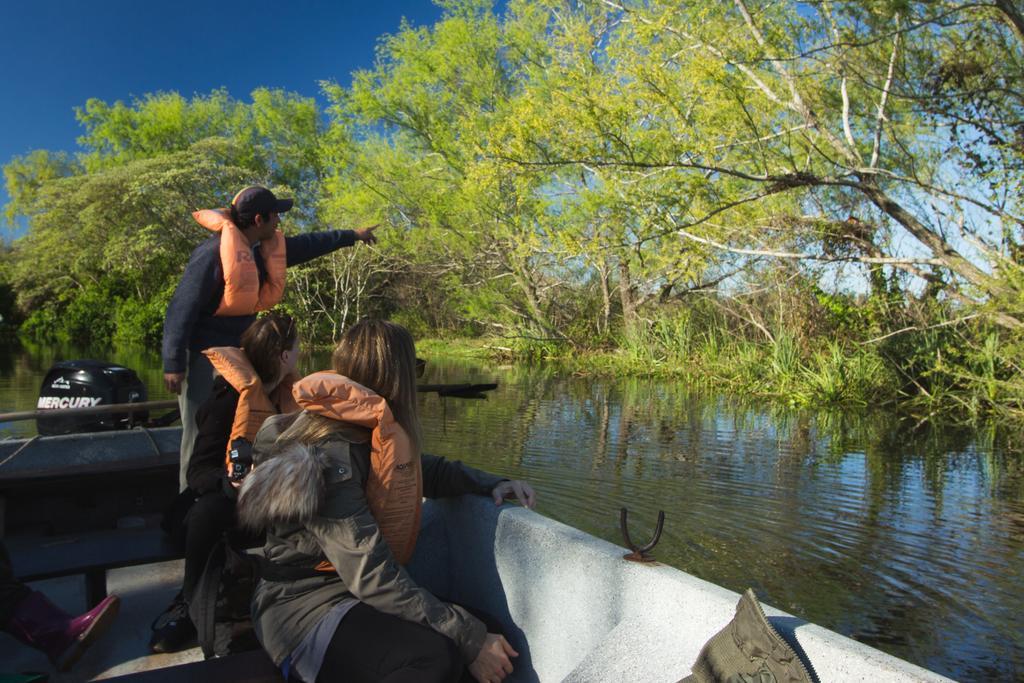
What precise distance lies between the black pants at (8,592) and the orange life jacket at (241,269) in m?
1.22

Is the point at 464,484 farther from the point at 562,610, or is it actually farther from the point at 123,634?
the point at 123,634

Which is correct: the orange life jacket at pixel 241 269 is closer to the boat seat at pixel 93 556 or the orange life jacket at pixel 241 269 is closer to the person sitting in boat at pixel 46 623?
the boat seat at pixel 93 556

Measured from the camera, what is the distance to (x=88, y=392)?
4980 millimetres

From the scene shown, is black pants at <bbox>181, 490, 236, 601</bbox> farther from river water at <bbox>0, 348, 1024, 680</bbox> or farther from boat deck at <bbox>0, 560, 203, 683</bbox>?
river water at <bbox>0, 348, 1024, 680</bbox>

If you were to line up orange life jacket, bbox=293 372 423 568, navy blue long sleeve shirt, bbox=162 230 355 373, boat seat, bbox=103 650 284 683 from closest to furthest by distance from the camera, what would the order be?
boat seat, bbox=103 650 284 683 → orange life jacket, bbox=293 372 423 568 → navy blue long sleeve shirt, bbox=162 230 355 373

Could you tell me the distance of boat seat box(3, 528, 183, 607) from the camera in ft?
8.98

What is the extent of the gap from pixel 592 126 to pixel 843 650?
35.4 feet

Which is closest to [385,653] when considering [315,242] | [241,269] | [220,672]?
[220,672]

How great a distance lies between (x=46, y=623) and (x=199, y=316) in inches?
51.0

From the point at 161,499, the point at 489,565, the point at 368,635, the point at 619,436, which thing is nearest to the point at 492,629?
the point at 489,565

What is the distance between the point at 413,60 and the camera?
83.4ft

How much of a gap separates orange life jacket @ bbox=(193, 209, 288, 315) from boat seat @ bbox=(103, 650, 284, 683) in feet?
5.14

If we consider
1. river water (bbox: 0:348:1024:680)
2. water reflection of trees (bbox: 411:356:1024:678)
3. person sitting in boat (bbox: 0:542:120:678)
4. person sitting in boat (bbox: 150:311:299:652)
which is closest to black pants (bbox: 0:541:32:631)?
person sitting in boat (bbox: 0:542:120:678)

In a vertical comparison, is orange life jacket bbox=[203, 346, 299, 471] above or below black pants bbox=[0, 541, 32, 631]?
above
